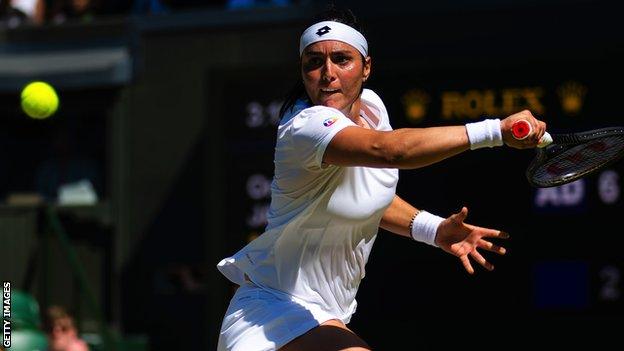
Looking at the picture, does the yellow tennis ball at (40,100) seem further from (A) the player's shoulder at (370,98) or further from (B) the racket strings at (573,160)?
(B) the racket strings at (573,160)

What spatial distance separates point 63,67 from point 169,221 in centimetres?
178

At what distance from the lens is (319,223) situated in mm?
4332

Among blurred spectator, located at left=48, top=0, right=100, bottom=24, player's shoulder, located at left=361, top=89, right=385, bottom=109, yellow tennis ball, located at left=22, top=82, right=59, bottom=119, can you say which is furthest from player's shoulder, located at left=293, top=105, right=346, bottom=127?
blurred spectator, located at left=48, top=0, right=100, bottom=24

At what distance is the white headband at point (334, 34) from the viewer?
174 inches

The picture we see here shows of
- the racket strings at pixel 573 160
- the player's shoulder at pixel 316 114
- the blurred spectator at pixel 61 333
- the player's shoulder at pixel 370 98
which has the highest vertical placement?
the player's shoulder at pixel 370 98

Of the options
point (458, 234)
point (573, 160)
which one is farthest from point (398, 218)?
point (573, 160)

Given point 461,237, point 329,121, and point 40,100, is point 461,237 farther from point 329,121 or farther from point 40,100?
point 40,100

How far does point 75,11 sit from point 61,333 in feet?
10.9

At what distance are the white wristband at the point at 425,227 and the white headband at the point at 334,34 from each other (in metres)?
0.65

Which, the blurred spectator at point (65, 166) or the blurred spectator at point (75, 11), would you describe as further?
the blurred spectator at point (75, 11)

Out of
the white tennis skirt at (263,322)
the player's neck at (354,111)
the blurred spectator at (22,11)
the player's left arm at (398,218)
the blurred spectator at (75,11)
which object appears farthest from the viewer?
the blurred spectator at (22,11)

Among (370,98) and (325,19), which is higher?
(325,19)

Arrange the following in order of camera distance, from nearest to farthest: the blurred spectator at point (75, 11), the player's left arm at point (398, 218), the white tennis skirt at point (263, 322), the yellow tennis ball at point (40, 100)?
the white tennis skirt at point (263, 322)
the player's left arm at point (398, 218)
the yellow tennis ball at point (40, 100)
the blurred spectator at point (75, 11)

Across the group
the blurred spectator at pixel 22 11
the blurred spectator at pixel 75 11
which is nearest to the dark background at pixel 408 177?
the blurred spectator at pixel 75 11
